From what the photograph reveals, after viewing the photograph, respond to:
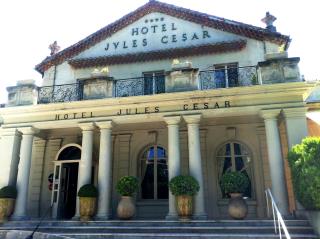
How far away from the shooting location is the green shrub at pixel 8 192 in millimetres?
11577

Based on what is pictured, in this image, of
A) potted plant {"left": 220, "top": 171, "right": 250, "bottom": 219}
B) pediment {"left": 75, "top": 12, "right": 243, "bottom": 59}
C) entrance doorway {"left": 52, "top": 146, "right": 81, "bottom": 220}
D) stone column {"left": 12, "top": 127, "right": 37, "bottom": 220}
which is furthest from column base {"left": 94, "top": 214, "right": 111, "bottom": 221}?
pediment {"left": 75, "top": 12, "right": 243, "bottom": 59}

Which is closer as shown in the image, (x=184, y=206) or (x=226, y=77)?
(x=184, y=206)

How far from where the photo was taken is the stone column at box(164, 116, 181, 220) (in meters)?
10.6

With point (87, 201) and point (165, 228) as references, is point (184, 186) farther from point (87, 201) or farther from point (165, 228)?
point (87, 201)

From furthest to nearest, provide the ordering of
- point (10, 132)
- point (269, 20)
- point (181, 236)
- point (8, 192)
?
point (269, 20) < point (10, 132) < point (8, 192) < point (181, 236)

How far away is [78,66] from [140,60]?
3181 millimetres

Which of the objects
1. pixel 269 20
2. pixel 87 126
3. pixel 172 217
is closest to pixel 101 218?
pixel 172 217

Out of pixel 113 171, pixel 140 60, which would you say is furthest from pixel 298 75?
pixel 113 171

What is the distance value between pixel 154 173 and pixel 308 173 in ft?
23.4

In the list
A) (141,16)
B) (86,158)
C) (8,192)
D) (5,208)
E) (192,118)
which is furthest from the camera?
→ (141,16)

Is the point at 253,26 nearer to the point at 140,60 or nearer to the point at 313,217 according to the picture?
the point at 140,60

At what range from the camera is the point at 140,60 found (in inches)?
602

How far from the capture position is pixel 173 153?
36.7 feet

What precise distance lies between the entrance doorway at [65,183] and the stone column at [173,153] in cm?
505
